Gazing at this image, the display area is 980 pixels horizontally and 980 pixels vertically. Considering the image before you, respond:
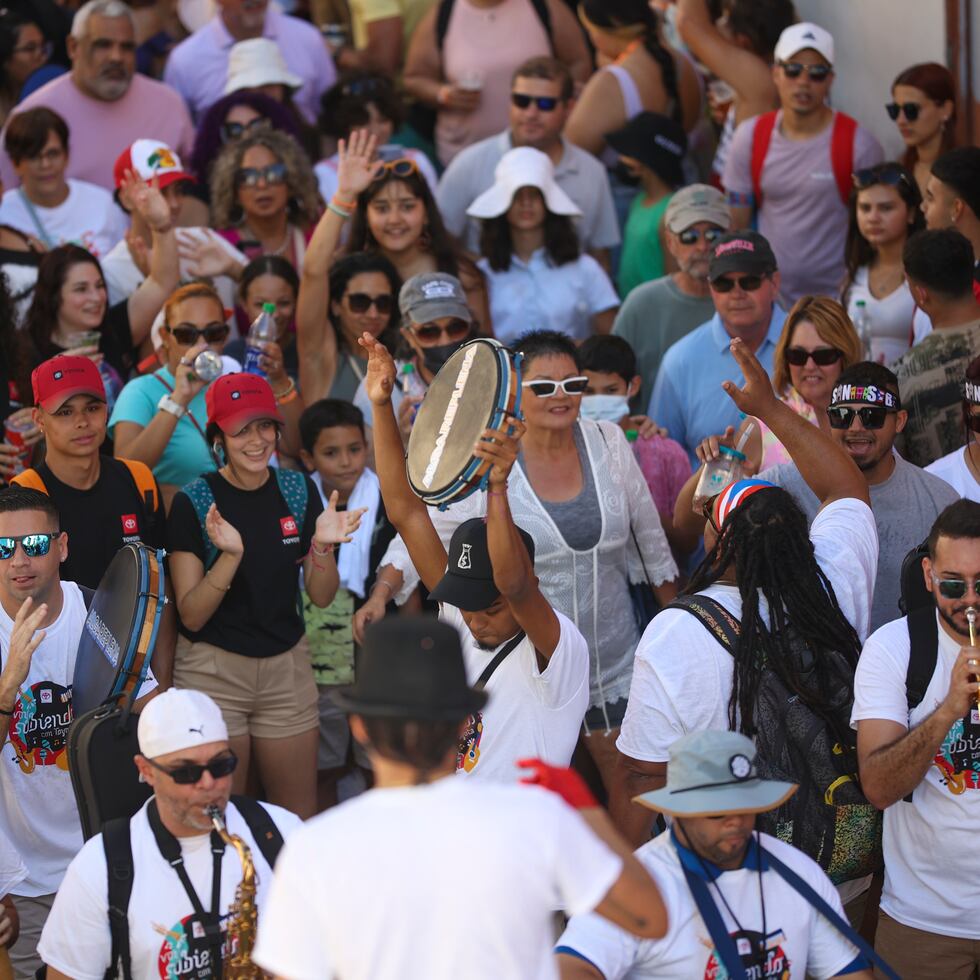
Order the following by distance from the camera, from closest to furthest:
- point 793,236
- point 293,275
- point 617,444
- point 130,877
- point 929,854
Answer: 1. point 130,877
2. point 929,854
3. point 617,444
4. point 293,275
5. point 793,236

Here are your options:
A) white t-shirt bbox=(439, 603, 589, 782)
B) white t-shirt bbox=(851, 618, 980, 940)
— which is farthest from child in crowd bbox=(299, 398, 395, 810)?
white t-shirt bbox=(851, 618, 980, 940)

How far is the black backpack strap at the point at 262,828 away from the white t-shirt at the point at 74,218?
4.87 m

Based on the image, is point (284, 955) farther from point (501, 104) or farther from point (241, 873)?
point (501, 104)

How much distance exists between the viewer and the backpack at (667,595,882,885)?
4.78 metres

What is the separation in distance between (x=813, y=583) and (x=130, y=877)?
2115 millimetres

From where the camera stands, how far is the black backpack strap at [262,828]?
4.47 metres

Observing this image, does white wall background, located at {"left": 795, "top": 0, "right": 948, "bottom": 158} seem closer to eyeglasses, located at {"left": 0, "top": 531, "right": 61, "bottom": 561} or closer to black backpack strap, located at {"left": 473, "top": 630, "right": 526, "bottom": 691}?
black backpack strap, located at {"left": 473, "top": 630, "right": 526, "bottom": 691}

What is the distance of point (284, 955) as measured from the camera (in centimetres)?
305

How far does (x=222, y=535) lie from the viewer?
6168 mm

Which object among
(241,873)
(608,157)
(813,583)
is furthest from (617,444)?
(608,157)

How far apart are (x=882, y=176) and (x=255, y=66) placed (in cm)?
367

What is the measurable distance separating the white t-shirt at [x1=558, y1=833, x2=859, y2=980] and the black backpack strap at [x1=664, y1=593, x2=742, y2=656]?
687 mm

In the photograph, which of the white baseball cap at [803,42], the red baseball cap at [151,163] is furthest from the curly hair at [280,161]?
the white baseball cap at [803,42]

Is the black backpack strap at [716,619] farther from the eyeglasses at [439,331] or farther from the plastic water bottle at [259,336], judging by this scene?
the plastic water bottle at [259,336]
